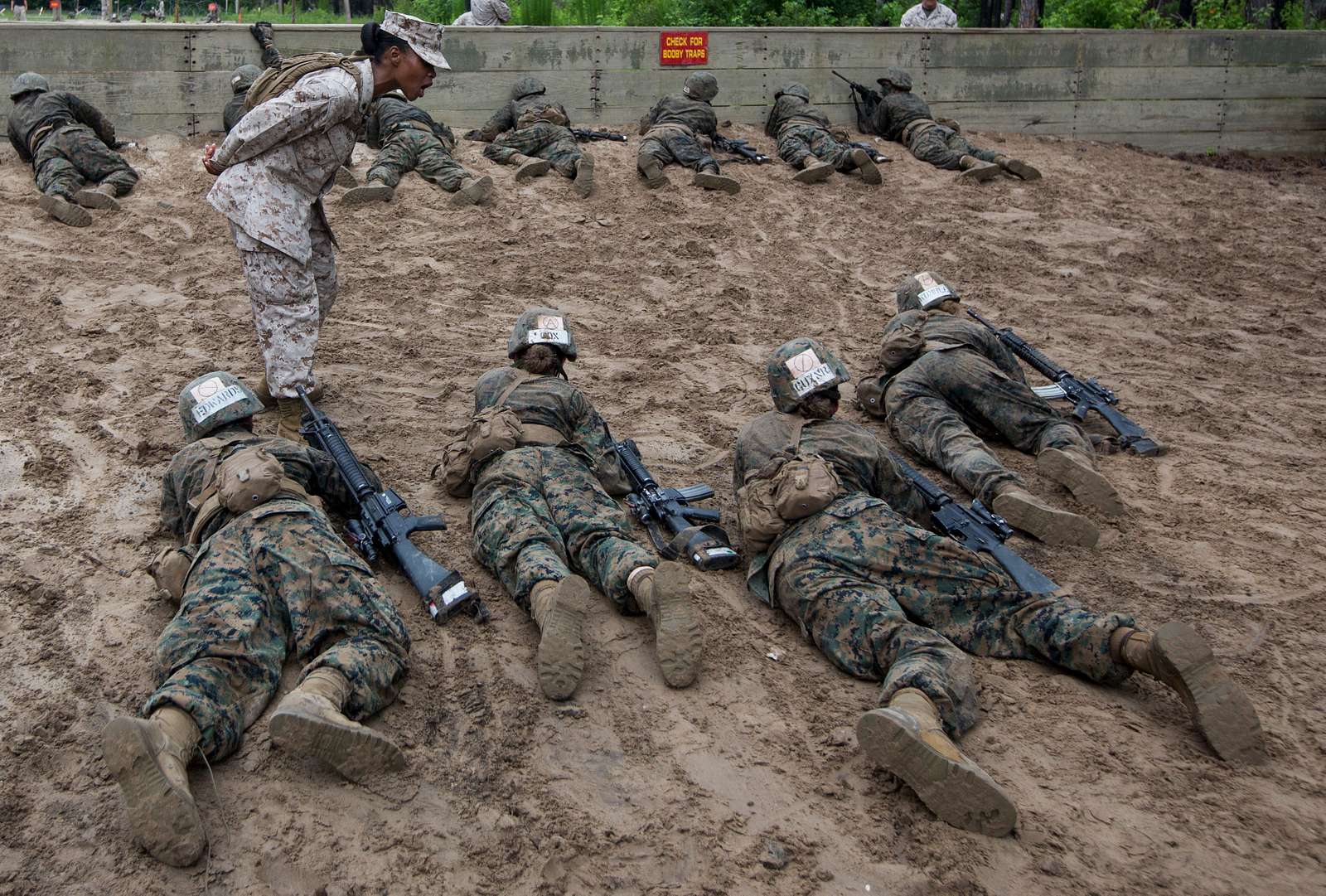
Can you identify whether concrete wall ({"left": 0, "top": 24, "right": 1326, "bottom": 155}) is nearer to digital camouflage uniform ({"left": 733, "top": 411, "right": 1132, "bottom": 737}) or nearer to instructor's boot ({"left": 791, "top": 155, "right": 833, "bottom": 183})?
instructor's boot ({"left": 791, "top": 155, "right": 833, "bottom": 183})

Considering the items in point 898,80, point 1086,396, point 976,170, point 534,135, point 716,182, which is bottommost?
point 1086,396

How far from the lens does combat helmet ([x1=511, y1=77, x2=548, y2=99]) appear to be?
1171 centimetres

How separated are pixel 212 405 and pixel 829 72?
10122mm

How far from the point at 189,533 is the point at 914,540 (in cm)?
286

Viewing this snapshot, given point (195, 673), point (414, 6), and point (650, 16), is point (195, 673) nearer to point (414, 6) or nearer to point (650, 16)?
point (650, 16)

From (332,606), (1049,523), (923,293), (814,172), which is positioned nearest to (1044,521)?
(1049,523)

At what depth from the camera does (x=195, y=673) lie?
11.8 feet

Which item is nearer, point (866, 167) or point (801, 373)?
point (801, 373)

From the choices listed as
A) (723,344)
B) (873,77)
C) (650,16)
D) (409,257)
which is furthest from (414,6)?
(723,344)

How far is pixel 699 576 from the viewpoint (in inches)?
197

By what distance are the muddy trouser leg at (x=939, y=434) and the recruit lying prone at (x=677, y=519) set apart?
4.41 feet

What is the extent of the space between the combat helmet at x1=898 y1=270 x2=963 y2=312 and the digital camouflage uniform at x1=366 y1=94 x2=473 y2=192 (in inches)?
176

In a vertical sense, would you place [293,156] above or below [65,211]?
above

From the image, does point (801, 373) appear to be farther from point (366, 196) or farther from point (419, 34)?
point (366, 196)
